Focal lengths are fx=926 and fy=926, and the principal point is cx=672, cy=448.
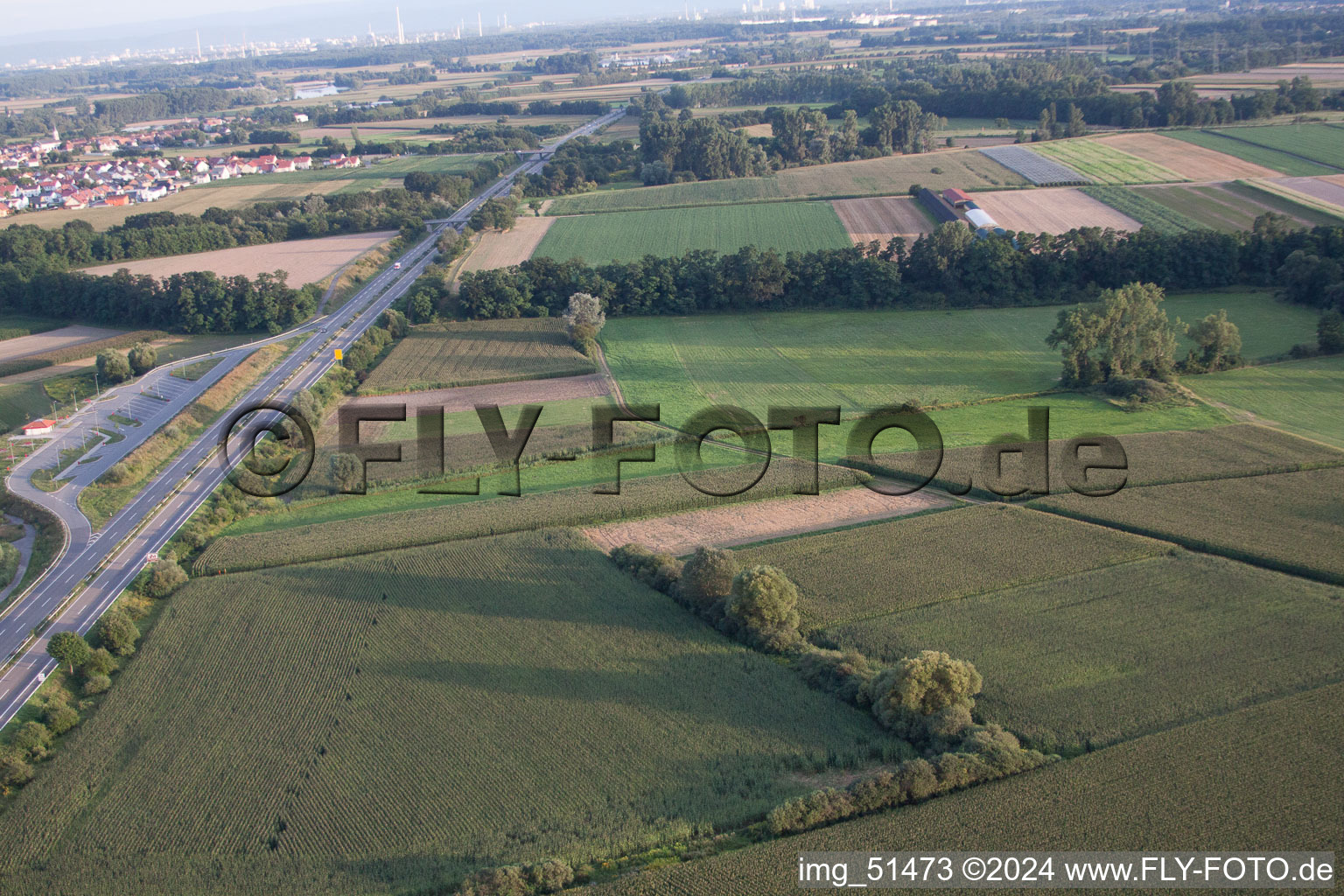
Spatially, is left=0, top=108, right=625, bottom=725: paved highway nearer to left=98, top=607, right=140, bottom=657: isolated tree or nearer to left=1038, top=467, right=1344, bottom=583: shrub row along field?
left=98, top=607, right=140, bottom=657: isolated tree

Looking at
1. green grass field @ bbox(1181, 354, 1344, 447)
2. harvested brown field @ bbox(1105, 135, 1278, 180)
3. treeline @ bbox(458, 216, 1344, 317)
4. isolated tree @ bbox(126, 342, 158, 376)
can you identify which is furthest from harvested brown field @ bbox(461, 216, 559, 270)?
harvested brown field @ bbox(1105, 135, 1278, 180)

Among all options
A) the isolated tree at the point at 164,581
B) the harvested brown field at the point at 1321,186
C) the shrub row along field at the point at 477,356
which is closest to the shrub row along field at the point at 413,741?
the isolated tree at the point at 164,581

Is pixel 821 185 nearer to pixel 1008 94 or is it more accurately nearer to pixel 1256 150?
pixel 1256 150

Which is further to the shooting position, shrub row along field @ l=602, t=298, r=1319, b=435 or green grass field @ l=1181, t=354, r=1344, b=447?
shrub row along field @ l=602, t=298, r=1319, b=435

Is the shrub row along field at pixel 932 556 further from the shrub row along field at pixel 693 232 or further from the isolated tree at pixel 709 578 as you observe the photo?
the shrub row along field at pixel 693 232

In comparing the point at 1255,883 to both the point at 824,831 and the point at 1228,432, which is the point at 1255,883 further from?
the point at 1228,432

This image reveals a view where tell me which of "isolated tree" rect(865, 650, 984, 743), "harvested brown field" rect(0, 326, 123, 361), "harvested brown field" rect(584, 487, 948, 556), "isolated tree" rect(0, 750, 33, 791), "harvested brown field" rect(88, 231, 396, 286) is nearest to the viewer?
"isolated tree" rect(865, 650, 984, 743)
